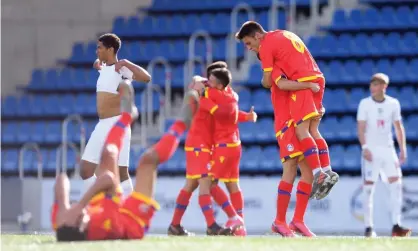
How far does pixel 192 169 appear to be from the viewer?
1418cm

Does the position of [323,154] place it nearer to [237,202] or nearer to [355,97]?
[237,202]

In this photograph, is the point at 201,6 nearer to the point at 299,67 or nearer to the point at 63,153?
the point at 63,153

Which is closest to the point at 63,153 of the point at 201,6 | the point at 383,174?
the point at 201,6

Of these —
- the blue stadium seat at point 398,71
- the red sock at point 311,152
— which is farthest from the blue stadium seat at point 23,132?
the red sock at point 311,152

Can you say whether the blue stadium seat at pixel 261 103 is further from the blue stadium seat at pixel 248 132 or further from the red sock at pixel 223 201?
the red sock at pixel 223 201

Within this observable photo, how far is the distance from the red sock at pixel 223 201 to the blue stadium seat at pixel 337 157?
6.77m

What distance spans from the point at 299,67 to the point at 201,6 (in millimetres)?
14849

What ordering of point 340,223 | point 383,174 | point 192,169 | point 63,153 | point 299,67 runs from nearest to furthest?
point 299,67 → point 192,169 → point 383,174 → point 340,223 → point 63,153

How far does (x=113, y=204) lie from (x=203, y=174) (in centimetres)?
531

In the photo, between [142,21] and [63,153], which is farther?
[142,21]

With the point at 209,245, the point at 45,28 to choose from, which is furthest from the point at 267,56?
the point at 45,28

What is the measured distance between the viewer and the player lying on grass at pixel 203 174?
1405 centimetres

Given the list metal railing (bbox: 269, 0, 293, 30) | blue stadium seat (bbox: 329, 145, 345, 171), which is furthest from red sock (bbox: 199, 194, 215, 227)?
metal railing (bbox: 269, 0, 293, 30)

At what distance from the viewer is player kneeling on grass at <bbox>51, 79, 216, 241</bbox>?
348 inches
